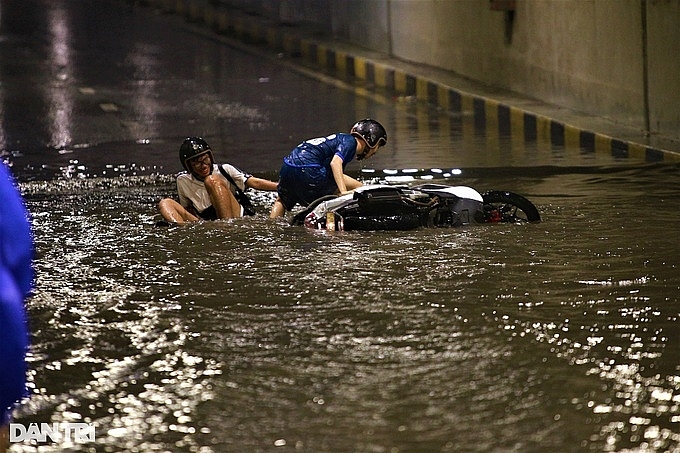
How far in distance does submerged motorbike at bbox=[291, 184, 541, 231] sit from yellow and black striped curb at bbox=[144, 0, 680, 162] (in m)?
3.57

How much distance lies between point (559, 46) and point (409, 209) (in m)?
7.16

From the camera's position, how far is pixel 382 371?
5.90 meters

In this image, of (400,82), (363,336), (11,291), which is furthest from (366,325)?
(400,82)

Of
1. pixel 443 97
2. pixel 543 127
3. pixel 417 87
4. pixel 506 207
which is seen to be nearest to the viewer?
pixel 506 207

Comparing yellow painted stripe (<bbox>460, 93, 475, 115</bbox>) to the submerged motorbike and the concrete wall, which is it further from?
the submerged motorbike

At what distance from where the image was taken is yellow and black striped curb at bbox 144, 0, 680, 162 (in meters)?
13.7

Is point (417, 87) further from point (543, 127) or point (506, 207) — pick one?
point (506, 207)

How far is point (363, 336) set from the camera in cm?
650

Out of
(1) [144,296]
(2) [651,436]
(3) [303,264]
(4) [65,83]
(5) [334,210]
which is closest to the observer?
(2) [651,436]

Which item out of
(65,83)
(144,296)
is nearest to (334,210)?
(144,296)

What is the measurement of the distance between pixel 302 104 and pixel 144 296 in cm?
1064

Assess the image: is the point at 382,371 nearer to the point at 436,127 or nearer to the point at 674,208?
the point at 674,208

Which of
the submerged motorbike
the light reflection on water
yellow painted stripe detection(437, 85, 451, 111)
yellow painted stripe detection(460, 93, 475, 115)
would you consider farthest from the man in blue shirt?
yellow painted stripe detection(437, 85, 451, 111)

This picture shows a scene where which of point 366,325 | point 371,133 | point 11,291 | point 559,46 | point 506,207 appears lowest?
point 506,207
